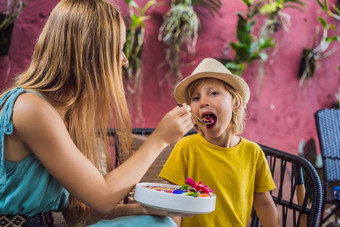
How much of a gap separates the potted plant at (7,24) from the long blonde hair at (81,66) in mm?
1372

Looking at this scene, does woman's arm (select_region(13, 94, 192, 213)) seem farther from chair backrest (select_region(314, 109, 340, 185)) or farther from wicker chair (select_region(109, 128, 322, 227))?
chair backrest (select_region(314, 109, 340, 185))

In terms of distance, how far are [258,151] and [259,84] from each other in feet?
7.55

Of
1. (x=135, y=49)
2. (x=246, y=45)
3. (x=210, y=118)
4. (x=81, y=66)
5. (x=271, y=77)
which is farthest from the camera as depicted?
(x=271, y=77)

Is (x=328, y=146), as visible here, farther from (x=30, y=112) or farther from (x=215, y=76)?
(x=30, y=112)

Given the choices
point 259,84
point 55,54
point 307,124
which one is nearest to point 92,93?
point 55,54

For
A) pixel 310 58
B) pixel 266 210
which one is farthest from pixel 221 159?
pixel 310 58

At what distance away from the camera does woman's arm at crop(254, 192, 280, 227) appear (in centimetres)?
173

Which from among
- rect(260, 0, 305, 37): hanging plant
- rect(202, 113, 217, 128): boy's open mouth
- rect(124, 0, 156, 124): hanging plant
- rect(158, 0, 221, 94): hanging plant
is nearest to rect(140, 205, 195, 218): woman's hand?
rect(202, 113, 217, 128): boy's open mouth

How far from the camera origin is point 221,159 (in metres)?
1.69

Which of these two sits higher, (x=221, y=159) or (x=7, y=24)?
(x=7, y=24)

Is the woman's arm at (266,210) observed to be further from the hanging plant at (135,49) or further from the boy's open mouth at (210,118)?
the hanging plant at (135,49)

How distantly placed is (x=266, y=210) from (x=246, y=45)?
1.98m

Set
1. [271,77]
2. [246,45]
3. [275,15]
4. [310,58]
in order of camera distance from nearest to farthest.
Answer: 1. [246,45]
2. [275,15]
3. [271,77]
4. [310,58]

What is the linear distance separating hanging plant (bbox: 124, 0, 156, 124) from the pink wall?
0.21 ft
